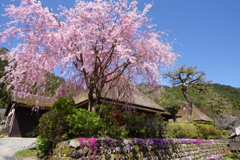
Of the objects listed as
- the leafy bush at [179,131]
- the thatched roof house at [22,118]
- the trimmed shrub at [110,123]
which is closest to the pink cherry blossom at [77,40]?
the trimmed shrub at [110,123]

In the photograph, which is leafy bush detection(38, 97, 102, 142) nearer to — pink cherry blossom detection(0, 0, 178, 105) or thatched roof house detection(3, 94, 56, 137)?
pink cherry blossom detection(0, 0, 178, 105)

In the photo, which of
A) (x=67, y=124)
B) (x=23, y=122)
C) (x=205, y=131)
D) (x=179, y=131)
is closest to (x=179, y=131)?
(x=179, y=131)

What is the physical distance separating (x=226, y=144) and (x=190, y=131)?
8.99 metres

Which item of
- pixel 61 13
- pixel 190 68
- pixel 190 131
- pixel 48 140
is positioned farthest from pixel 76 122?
pixel 190 68

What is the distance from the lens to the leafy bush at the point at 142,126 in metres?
9.02

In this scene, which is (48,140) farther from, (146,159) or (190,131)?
(190,131)

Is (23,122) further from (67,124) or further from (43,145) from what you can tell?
(67,124)

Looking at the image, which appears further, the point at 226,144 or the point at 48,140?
the point at 226,144

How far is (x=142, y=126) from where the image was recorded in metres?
9.38

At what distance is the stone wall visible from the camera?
6.06 meters

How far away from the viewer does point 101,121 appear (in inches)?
292

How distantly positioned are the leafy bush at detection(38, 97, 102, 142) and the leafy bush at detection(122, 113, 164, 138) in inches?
92.0

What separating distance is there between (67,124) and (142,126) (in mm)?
4352

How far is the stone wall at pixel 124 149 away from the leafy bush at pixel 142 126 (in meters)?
0.65
